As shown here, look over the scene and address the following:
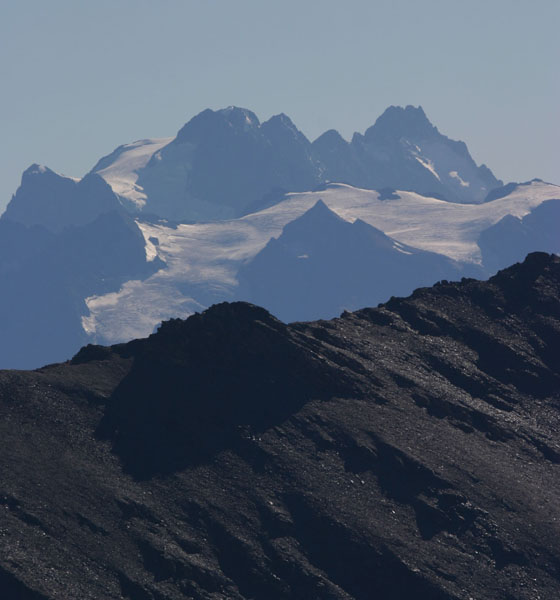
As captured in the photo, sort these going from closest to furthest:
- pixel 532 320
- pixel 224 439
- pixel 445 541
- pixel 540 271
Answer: pixel 445 541, pixel 224 439, pixel 532 320, pixel 540 271

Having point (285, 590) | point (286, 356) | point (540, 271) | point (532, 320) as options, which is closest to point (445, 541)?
point (285, 590)

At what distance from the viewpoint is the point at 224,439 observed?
132000 mm

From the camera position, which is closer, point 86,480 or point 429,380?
point 86,480

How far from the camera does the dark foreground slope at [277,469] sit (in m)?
113

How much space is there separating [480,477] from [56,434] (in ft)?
135

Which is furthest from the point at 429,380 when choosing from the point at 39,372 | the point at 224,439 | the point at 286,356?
the point at 39,372

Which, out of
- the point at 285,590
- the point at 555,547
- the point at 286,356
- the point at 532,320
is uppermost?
the point at 532,320

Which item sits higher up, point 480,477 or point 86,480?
point 480,477

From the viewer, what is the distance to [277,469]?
127812mm

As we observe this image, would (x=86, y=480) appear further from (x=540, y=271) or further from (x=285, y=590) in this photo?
(x=540, y=271)

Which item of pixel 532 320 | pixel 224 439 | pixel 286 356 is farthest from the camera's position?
pixel 532 320

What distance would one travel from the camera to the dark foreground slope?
11338 centimetres

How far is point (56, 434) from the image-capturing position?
126m

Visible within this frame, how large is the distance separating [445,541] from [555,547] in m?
10.2
